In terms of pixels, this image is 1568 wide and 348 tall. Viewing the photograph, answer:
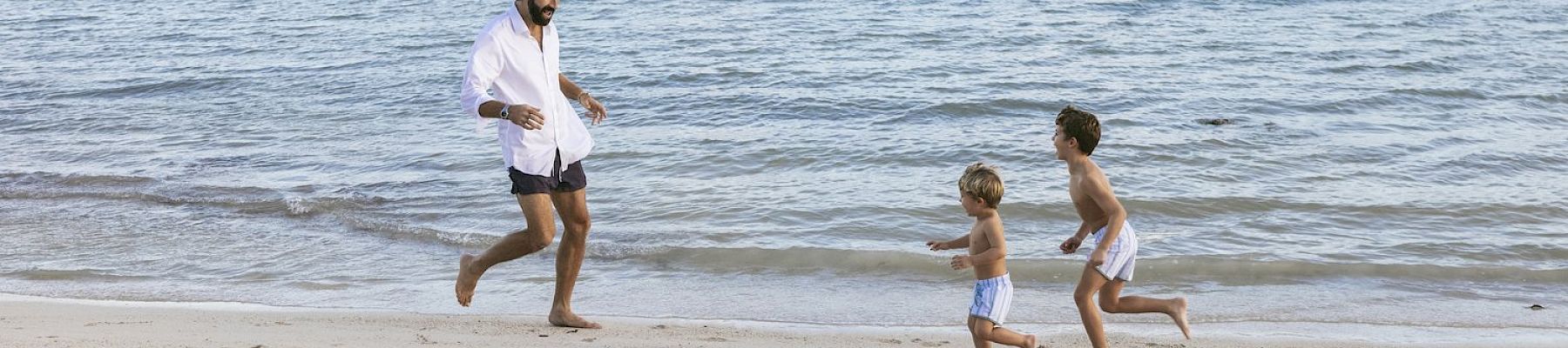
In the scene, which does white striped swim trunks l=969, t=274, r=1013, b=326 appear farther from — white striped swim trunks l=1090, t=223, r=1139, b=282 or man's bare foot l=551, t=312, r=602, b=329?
man's bare foot l=551, t=312, r=602, b=329

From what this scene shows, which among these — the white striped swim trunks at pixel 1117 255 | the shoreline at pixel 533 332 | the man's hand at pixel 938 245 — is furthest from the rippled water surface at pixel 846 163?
the man's hand at pixel 938 245

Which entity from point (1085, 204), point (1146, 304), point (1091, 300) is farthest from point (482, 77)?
point (1146, 304)

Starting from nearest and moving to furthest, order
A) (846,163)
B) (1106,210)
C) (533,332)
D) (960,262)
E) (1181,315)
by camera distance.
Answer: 1. (960,262)
2. (1106,210)
3. (1181,315)
4. (533,332)
5. (846,163)

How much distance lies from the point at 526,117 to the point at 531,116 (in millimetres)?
18

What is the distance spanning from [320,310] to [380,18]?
612 inches

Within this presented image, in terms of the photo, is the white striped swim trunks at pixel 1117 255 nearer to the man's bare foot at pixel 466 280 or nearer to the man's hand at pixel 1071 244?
the man's hand at pixel 1071 244

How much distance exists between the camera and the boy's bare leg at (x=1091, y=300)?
4562 mm

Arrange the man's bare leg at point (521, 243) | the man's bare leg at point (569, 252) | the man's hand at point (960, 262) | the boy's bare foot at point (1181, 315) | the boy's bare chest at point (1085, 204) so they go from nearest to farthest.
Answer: the man's hand at point (960, 262), the boy's bare chest at point (1085, 204), the boy's bare foot at point (1181, 315), the man's bare leg at point (521, 243), the man's bare leg at point (569, 252)

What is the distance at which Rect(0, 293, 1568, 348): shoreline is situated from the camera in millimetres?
5105

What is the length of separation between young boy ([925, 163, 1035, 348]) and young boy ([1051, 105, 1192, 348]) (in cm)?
25

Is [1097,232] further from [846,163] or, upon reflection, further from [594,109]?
[846,163]

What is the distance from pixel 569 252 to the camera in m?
5.27

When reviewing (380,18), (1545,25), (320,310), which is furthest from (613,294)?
(380,18)

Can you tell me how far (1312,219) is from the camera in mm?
7887
